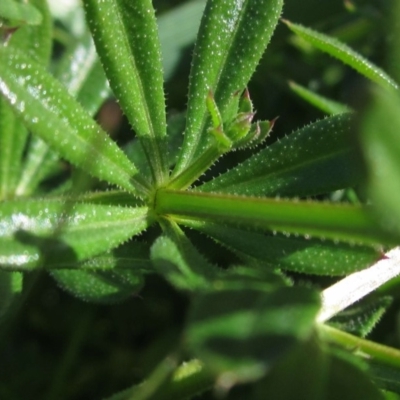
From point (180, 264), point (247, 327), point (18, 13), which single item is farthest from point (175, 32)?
point (247, 327)

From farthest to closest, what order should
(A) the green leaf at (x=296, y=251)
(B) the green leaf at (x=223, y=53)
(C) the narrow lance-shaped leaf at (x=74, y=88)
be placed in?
(C) the narrow lance-shaped leaf at (x=74, y=88), (B) the green leaf at (x=223, y=53), (A) the green leaf at (x=296, y=251)

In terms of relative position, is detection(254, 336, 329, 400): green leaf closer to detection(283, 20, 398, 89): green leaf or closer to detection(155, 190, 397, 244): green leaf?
detection(155, 190, 397, 244): green leaf

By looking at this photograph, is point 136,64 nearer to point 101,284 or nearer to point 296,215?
point 101,284

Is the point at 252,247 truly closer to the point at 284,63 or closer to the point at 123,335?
the point at 123,335

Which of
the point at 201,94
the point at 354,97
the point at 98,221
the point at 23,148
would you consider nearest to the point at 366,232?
the point at 354,97

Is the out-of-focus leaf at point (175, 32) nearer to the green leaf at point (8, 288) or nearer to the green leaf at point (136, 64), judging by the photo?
the green leaf at point (136, 64)

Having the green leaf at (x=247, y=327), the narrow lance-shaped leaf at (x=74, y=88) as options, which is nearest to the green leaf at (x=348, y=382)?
the green leaf at (x=247, y=327)

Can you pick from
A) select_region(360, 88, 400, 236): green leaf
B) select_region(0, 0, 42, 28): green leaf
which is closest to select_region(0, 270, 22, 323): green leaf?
select_region(0, 0, 42, 28): green leaf
